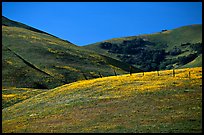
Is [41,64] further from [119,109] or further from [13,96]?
[119,109]

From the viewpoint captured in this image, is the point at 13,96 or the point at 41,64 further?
the point at 41,64

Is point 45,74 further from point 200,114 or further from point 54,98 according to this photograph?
point 200,114

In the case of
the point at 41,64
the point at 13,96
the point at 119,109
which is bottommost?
the point at 13,96

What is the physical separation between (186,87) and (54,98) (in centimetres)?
2223

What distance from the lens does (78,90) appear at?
6328 centimetres

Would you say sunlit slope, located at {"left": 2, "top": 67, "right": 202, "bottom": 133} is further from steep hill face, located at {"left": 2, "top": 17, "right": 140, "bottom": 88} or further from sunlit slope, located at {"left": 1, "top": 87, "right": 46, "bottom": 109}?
steep hill face, located at {"left": 2, "top": 17, "right": 140, "bottom": 88}

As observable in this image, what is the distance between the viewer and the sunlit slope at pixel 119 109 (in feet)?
118

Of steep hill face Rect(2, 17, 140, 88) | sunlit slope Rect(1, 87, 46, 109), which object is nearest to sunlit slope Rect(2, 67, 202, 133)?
sunlit slope Rect(1, 87, 46, 109)

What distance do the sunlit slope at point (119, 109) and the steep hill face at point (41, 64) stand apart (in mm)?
39465

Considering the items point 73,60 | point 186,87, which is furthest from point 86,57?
point 186,87

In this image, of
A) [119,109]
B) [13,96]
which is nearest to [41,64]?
[13,96]

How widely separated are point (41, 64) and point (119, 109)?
82.9 m

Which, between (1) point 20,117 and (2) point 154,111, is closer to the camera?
(2) point 154,111

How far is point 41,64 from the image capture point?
123 metres
